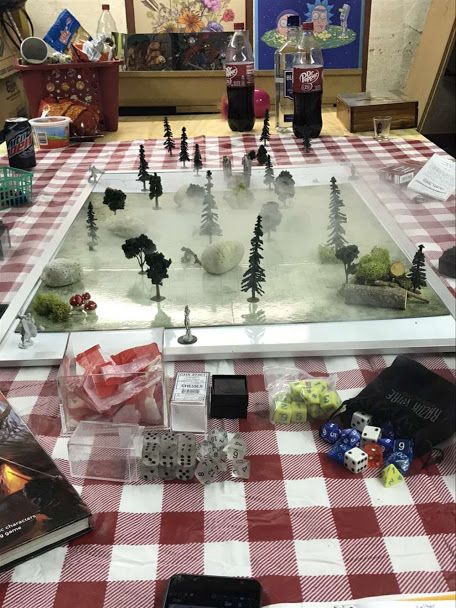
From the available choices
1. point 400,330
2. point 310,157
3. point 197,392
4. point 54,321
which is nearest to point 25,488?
point 197,392

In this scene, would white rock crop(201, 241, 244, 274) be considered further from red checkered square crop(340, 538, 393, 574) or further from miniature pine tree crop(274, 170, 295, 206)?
red checkered square crop(340, 538, 393, 574)

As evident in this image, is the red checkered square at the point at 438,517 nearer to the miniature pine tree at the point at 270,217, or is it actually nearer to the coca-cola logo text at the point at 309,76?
the miniature pine tree at the point at 270,217

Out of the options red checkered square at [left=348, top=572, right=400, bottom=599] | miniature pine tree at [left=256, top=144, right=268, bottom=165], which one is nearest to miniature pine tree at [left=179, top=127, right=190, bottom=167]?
miniature pine tree at [left=256, top=144, right=268, bottom=165]

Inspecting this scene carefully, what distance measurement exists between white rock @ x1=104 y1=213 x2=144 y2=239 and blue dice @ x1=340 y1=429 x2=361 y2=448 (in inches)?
27.7

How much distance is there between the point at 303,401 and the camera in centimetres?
79

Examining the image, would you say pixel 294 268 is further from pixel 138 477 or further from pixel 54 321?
pixel 138 477

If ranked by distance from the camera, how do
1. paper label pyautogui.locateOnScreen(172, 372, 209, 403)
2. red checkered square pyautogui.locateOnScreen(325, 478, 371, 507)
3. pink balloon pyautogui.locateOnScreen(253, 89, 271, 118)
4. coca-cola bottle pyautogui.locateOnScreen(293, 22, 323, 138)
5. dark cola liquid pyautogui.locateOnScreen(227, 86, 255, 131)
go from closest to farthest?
red checkered square pyautogui.locateOnScreen(325, 478, 371, 507), paper label pyautogui.locateOnScreen(172, 372, 209, 403), coca-cola bottle pyautogui.locateOnScreen(293, 22, 323, 138), dark cola liquid pyautogui.locateOnScreen(227, 86, 255, 131), pink balloon pyautogui.locateOnScreen(253, 89, 271, 118)

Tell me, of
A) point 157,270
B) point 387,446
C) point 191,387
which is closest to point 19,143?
point 157,270

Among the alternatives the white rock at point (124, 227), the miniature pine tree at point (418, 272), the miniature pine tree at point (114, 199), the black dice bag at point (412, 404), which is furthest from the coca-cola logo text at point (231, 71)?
the black dice bag at point (412, 404)

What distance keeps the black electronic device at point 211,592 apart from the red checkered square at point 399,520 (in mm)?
159

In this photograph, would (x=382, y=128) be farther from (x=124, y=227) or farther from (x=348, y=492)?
(x=348, y=492)

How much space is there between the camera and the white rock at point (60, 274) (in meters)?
1.11

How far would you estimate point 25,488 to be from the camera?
657 millimetres

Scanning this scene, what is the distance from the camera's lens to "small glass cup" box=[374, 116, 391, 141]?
79.7 inches
